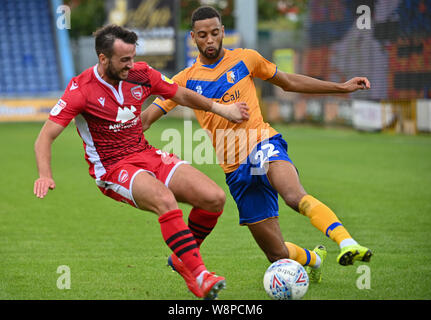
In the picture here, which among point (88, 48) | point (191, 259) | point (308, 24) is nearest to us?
point (191, 259)

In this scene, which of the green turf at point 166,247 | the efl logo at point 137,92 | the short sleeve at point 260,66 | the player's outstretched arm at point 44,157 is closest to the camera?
the player's outstretched arm at point 44,157

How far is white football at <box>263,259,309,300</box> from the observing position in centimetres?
496

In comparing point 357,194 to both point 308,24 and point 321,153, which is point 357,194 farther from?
point 308,24

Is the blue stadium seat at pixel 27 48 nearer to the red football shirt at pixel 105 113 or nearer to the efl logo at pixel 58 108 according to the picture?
the red football shirt at pixel 105 113

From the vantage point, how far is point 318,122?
26719 millimetres

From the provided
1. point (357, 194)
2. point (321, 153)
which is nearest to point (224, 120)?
point (357, 194)

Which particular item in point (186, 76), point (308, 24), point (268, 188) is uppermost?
point (308, 24)

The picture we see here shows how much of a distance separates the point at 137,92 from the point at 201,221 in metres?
1.14

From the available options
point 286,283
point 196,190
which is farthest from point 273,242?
point 196,190

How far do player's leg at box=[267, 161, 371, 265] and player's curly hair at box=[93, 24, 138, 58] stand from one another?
1.49 metres

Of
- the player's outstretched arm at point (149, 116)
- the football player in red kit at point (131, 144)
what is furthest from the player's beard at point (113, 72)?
the player's outstretched arm at point (149, 116)

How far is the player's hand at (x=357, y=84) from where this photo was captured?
5733mm

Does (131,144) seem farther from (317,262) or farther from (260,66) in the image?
(317,262)
